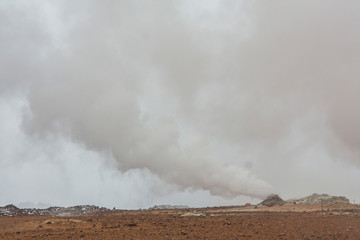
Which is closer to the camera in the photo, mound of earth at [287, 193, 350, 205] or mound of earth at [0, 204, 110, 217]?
mound of earth at [0, 204, 110, 217]

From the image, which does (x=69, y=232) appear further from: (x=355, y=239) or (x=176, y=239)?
(x=355, y=239)

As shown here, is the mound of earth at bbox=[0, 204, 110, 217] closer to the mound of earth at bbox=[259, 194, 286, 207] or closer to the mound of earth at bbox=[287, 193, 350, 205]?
the mound of earth at bbox=[259, 194, 286, 207]

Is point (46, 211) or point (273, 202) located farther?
point (273, 202)

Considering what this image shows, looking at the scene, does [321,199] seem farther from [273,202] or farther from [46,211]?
[46,211]

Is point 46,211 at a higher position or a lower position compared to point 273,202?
lower

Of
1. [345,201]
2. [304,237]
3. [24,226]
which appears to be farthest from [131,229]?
[345,201]

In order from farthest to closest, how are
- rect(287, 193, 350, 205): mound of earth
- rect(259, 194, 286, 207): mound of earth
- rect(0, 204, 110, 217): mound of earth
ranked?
rect(287, 193, 350, 205): mound of earth, rect(259, 194, 286, 207): mound of earth, rect(0, 204, 110, 217): mound of earth

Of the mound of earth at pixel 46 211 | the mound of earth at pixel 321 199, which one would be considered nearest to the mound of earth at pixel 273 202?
the mound of earth at pixel 321 199

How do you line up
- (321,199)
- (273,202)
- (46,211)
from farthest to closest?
(321,199) → (273,202) → (46,211)

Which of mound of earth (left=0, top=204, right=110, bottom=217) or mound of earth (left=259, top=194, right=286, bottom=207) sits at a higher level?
mound of earth (left=259, top=194, right=286, bottom=207)

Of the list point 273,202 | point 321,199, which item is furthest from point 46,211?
point 321,199

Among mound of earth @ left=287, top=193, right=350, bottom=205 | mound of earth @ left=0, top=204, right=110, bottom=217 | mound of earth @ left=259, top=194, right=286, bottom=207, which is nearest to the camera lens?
mound of earth @ left=0, top=204, right=110, bottom=217

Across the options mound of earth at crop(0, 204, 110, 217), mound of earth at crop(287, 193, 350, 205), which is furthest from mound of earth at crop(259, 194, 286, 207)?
mound of earth at crop(0, 204, 110, 217)

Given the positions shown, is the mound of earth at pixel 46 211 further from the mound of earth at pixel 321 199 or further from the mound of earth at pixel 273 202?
the mound of earth at pixel 321 199
